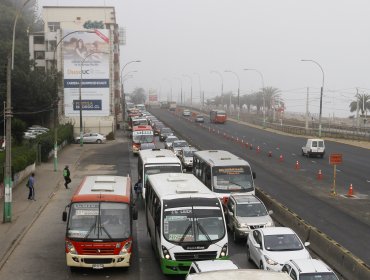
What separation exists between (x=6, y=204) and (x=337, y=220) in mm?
14347

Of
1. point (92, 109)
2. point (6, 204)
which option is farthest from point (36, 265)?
point (92, 109)

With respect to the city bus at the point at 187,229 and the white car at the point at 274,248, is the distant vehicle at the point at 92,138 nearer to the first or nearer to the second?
the white car at the point at 274,248

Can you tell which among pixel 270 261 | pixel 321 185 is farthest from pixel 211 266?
pixel 321 185

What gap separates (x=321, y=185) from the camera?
35.7 meters

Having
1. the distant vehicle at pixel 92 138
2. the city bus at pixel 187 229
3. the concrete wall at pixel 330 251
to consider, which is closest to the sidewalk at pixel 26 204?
the city bus at pixel 187 229

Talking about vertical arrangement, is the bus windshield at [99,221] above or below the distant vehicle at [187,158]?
above

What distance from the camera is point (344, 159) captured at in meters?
51.3

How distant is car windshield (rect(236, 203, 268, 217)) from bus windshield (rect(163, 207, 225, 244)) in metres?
5.24

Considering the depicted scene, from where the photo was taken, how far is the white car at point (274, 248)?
1664cm

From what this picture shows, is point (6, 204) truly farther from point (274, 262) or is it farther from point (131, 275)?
point (274, 262)

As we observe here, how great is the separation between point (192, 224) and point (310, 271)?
3732 mm

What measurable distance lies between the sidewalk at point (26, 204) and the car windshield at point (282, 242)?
842cm

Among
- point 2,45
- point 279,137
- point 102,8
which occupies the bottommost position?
point 279,137

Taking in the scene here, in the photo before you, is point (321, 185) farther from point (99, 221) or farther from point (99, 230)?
point (99, 230)
